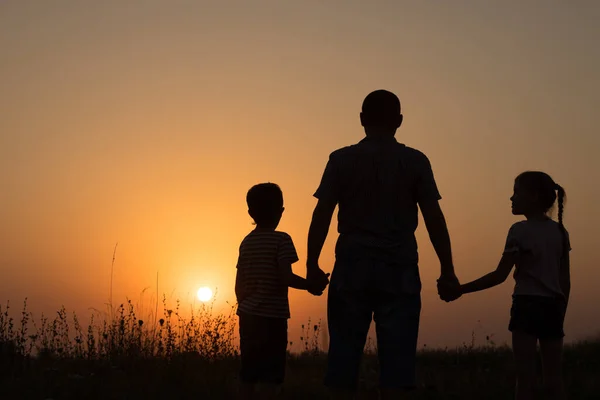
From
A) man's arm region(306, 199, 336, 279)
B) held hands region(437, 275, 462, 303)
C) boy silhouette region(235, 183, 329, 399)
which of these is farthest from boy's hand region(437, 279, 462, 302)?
boy silhouette region(235, 183, 329, 399)

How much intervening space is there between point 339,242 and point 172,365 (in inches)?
184

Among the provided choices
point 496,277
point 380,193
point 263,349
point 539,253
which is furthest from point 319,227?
point 539,253

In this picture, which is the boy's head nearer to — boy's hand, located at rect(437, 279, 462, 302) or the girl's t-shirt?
boy's hand, located at rect(437, 279, 462, 302)

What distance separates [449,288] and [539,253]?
0.98 metres

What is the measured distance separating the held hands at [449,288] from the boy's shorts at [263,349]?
130cm

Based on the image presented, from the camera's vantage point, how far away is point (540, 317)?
5773 millimetres

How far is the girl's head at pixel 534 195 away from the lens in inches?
235

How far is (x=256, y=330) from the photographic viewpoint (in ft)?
19.3

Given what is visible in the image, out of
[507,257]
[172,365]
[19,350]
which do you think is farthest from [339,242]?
[19,350]

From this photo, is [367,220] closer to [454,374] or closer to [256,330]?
[256,330]

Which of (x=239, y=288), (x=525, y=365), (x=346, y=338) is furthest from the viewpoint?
(x=239, y=288)

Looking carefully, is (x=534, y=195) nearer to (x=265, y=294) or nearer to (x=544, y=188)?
(x=544, y=188)

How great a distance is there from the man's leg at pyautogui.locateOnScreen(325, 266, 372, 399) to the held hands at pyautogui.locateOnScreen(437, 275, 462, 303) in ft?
2.37

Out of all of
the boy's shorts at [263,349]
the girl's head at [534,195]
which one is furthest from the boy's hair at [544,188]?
the boy's shorts at [263,349]
